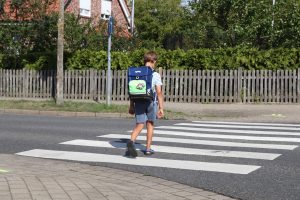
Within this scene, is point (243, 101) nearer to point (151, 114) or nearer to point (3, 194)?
point (151, 114)

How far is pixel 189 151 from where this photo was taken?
30.9 ft

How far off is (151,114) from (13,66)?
16414 mm

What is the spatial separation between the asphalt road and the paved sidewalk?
0.39 meters

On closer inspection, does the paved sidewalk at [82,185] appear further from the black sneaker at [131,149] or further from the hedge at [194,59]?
the hedge at [194,59]

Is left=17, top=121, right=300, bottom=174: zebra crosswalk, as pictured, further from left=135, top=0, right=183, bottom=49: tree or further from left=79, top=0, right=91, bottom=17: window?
left=135, top=0, right=183, bottom=49: tree

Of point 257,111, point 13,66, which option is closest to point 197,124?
point 257,111

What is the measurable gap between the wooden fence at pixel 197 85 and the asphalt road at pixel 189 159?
652cm

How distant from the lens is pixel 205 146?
10.0 meters

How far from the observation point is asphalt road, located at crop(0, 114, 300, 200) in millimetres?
6609

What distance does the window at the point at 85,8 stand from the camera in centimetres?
3687

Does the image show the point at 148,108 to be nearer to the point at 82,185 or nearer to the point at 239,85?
the point at 82,185

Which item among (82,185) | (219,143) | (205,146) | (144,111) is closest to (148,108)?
(144,111)

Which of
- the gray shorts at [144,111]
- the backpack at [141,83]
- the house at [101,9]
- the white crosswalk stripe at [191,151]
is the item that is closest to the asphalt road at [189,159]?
the white crosswalk stripe at [191,151]

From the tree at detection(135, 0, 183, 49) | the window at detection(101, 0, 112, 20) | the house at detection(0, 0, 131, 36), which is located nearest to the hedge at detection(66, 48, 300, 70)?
the house at detection(0, 0, 131, 36)
